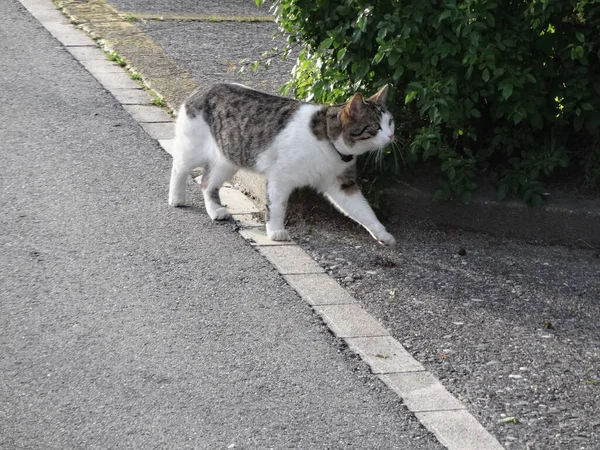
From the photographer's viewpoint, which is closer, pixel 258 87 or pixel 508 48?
pixel 508 48

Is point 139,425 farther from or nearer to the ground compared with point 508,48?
nearer to the ground

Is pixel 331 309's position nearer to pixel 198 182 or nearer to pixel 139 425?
pixel 139 425

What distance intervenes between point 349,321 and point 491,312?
0.73m

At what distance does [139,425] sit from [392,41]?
9.63 ft

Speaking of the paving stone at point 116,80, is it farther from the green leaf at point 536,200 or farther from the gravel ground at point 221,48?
the green leaf at point 536,200

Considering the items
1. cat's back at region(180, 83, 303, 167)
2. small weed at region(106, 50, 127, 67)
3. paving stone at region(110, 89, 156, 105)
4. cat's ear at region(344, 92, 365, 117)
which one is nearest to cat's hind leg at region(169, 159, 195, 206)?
cat's back at region(180, 83, 303, 167)

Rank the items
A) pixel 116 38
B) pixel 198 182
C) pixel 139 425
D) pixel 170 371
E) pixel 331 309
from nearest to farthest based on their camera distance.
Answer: pixel 139 425 < pixel 170 371 < pixel 331 309 < pixel 198 182 < pixel 116 38

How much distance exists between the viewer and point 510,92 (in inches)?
227

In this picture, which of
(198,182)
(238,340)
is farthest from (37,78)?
(238,340)

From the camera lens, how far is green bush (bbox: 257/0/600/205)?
5.87m

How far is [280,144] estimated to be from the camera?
19.5ft

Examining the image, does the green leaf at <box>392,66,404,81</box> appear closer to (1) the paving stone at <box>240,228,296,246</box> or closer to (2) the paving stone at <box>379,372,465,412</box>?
(1) the paving stone at <box>240,228,296,246</box>

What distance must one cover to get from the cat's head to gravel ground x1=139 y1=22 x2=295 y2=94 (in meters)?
2.65

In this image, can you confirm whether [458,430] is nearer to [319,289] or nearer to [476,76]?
[319,289]
